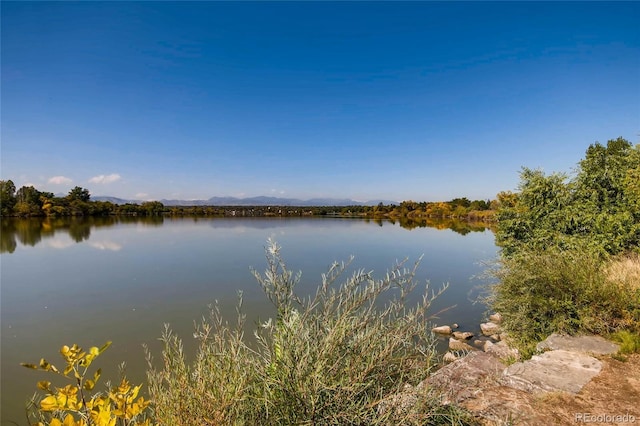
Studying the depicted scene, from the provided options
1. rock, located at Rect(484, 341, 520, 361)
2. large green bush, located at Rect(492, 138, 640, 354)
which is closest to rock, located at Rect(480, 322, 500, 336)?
rock, located at Rect(484, 341, 520, 361)

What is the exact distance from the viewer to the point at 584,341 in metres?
5.45

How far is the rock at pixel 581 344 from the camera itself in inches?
201

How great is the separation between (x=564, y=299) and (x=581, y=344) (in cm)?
104

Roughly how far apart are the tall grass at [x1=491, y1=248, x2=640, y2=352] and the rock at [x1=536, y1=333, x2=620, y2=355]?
0.84 feet

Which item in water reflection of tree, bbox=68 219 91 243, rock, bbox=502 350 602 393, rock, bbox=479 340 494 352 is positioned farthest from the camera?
water reflection of tree, bbox=68 219 91 243

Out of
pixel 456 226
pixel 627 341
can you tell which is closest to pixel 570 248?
pixel 627 341

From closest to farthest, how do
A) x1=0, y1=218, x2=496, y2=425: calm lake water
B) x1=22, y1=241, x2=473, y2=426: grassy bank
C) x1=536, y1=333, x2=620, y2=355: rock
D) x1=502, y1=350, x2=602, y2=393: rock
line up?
x1=22, y1=241, x2=473, y2=426: grassy bank, x1=502, y1=350, x2=602, y2=393: rock, x1=536, y1=333, x2=620, y2=355: rock, x1=0, y1=218, x2=496, y2=425: calm lake water

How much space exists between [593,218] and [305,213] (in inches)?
4738

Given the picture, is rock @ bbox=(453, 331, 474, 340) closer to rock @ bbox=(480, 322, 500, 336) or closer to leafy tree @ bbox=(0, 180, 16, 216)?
rock @ bbox=(480, 322, 500, 336)

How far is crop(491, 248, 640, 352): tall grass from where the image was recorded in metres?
5.68

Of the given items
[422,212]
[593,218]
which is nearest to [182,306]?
[593,218]

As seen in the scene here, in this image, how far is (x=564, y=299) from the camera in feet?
20.2

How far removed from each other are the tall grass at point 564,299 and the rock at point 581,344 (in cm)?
26

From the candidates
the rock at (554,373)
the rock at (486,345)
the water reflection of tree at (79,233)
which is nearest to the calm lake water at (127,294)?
the rock at (486,345)
